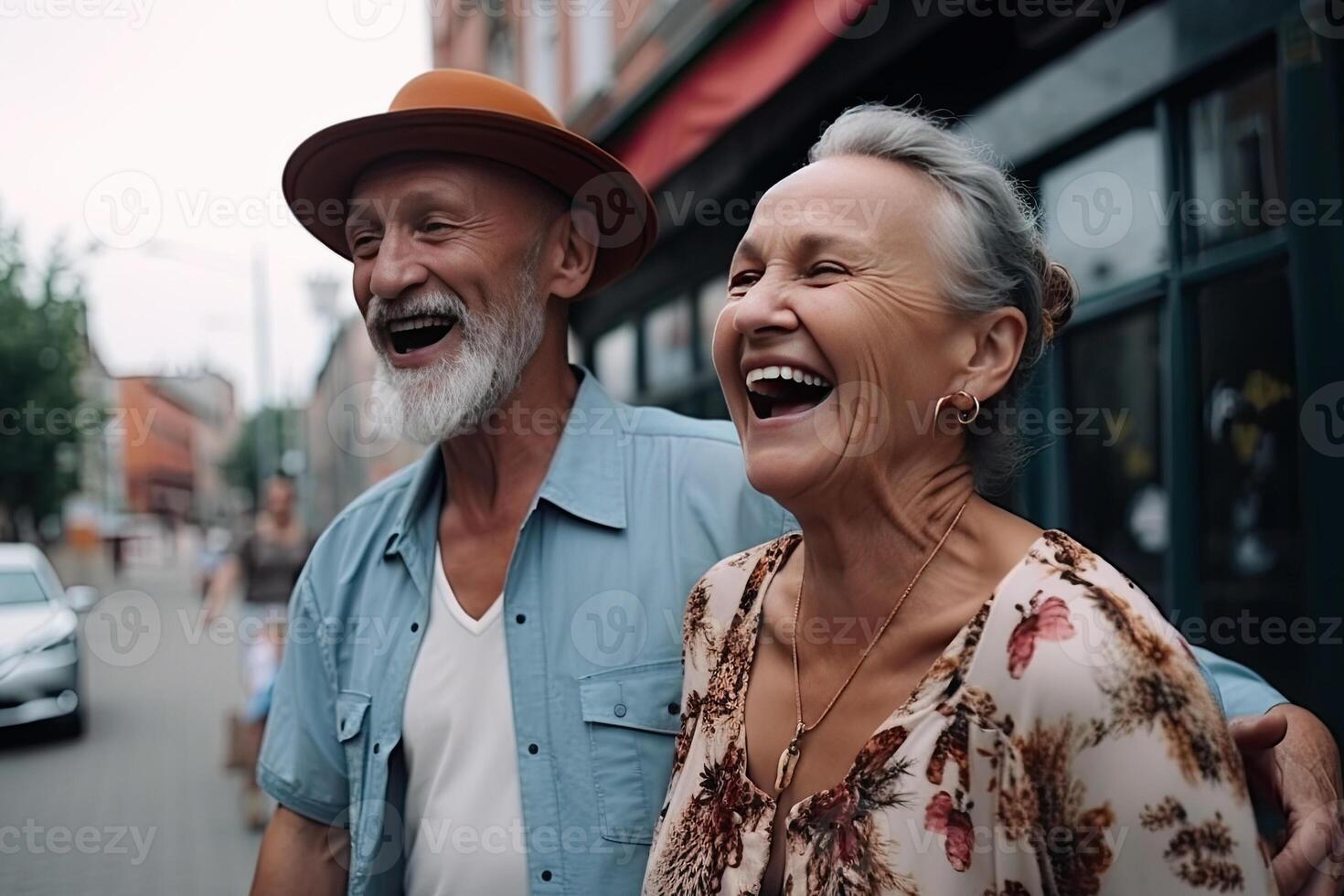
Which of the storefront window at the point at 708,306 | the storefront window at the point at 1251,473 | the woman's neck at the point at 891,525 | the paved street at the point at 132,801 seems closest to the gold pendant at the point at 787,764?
the woman's neck at the point at 891,525

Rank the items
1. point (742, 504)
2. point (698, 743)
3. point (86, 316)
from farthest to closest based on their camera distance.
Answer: point (86, 316) < point (742, 504) < point (698, 743)

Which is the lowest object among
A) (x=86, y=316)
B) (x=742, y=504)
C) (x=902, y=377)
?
(x=742, y=504)

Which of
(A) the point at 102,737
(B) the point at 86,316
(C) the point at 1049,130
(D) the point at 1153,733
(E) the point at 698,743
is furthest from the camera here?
(B) the point at 86,316

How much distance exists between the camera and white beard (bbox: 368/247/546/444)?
2.23 m

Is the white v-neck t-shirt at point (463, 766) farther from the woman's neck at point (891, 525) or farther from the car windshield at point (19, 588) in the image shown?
the car windshield at point (19, 588)

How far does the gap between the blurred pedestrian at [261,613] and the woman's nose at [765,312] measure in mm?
5290

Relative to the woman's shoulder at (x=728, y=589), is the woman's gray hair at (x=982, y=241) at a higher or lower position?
higher

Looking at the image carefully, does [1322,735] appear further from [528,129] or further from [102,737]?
[102,737]

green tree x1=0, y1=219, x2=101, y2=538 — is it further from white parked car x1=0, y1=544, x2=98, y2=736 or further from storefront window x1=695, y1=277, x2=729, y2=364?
storefront window x1=695, y1=277, x2=729, y2=364

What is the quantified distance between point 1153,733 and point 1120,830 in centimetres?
11

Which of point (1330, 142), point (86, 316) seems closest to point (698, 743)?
point (1330, 142)

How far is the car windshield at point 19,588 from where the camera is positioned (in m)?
10.0

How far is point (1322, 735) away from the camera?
162 centimetres

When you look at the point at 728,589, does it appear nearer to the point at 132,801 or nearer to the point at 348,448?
the point at 132,801
